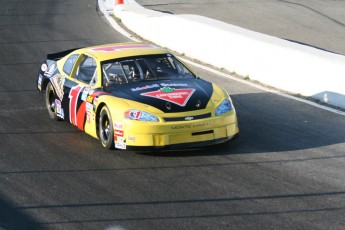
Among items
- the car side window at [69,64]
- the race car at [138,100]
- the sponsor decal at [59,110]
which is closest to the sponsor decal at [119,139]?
the race car at [138,100]

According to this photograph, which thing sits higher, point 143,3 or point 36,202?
point 36,202

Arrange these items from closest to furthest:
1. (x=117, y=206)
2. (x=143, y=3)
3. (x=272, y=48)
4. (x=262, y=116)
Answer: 1. (x=117, y=206)
2. (x=262, y=116)
3. (x=272, y=48)
4. (x=143, y=3)

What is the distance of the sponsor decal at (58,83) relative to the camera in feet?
39.9

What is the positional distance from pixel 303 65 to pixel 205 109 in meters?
4.30

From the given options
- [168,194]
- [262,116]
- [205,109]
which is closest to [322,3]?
[262,116]

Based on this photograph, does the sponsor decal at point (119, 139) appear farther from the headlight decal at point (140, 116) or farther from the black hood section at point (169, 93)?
the black hood section at point (169, 93)

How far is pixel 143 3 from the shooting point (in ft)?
86.5

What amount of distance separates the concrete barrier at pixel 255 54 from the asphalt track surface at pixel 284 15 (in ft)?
10.5

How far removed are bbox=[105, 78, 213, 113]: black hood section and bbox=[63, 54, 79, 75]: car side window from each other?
1.38 meters

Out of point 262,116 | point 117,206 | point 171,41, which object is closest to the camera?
point 117,206

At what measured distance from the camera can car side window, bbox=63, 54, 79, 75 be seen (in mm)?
12188

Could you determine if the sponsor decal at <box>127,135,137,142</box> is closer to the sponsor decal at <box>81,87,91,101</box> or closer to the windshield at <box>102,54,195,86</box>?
the windshield at <box>102,54,195,86</box>

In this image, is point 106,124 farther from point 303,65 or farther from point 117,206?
point 303,65

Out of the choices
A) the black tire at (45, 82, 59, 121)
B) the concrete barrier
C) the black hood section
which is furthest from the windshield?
the concrete barrier
